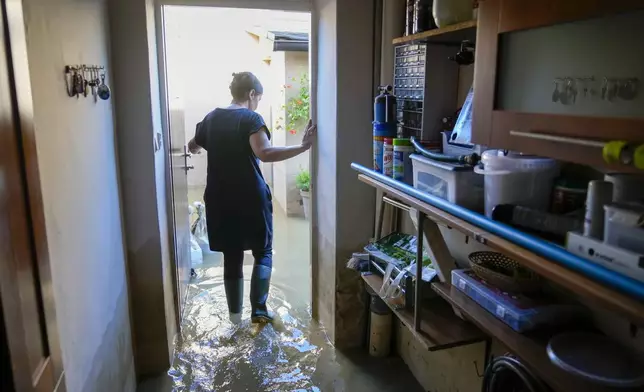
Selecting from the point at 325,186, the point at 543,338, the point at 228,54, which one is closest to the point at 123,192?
the point at 325,186

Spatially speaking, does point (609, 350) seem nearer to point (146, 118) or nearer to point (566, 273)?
point (566, 273)

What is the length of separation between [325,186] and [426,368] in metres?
1.00

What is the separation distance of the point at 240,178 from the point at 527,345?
1774 millimetres

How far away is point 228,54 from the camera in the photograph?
6.84 meters

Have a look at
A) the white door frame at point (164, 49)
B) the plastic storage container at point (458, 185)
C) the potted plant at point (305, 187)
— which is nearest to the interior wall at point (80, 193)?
the white door frame at point (164, 49)

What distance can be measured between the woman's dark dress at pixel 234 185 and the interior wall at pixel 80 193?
2.12 feet

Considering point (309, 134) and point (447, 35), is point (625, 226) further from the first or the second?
point (309, 134)

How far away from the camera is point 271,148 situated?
251cm

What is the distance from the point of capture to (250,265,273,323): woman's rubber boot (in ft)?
9.16

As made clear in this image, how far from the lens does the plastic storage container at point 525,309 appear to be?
1214 millimetres

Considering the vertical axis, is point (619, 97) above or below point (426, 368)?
above

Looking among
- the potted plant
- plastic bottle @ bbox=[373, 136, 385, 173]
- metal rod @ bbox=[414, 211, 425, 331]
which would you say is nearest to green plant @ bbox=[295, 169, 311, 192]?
the potted plant

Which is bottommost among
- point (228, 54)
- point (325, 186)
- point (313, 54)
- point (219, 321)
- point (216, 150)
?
point (219, 321)

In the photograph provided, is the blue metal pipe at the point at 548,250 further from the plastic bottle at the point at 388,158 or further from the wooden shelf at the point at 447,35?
the wooden shelf at the point at 447,35
